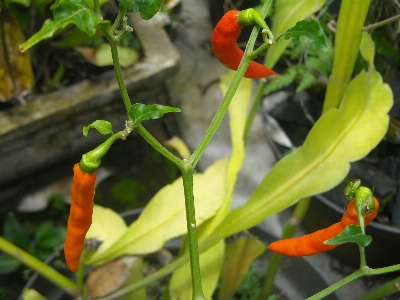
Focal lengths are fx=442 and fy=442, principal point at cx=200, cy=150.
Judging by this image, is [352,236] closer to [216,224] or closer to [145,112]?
[145,112]

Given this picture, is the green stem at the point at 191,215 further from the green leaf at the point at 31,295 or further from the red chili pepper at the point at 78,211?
the green leaf at the point at 31,295

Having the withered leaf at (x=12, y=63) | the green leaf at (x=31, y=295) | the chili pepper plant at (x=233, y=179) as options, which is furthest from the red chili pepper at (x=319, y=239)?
the withered leaf at (x=12, y=63)

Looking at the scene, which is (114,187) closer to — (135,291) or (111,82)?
(111,82)

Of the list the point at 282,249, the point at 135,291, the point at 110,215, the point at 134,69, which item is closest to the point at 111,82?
the point at 134,69

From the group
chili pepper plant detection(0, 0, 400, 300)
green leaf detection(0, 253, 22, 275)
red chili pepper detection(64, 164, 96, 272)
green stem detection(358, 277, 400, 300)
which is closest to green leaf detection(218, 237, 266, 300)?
chili pepper plant detection(0, 0, 400, 300)

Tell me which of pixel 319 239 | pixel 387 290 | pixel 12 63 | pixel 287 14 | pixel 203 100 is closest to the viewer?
pixel 319 239

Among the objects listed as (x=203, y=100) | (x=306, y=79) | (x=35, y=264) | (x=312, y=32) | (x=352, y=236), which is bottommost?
(x=203, y=100)

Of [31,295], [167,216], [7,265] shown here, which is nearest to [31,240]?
[7,265]
